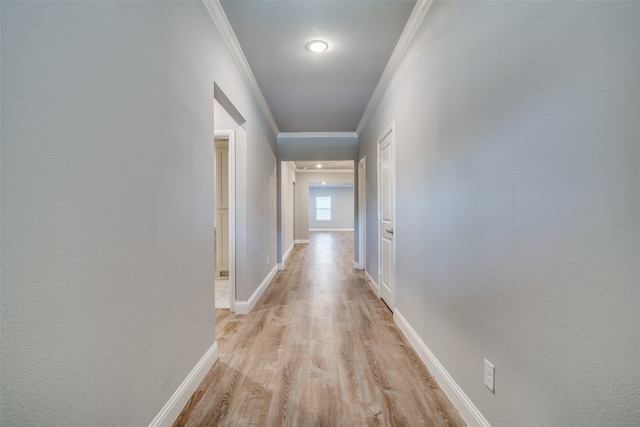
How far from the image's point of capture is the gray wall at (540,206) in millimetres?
741

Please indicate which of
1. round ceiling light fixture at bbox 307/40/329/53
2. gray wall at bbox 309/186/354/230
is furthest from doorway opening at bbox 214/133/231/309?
gray wall at bbox 309/186/354/230

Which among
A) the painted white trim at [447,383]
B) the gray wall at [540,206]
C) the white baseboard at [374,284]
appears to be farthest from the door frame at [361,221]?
the gray wall at [540,206]

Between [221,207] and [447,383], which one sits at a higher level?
[221,207]

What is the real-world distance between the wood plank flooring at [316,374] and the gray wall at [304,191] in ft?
21.4

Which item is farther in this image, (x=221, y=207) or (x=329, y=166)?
(x=329, y=166)

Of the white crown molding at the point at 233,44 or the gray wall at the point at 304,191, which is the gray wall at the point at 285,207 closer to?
the gray wall at the point at 304,191

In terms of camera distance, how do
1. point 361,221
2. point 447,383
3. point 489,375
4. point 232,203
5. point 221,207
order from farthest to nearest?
1. point 361,221
2. point 221,207
3. point 232,203
4. point 447,383
5. point 489,375

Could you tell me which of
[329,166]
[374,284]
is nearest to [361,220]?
[374,284]

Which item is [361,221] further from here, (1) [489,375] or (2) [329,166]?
(2) [329,166]

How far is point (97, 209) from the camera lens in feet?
3.14

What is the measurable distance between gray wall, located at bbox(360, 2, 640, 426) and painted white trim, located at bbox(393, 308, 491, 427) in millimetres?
59

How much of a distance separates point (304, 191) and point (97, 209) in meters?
9.53

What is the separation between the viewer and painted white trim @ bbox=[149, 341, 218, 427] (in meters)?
1.37

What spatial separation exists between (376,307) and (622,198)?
2.78 m
